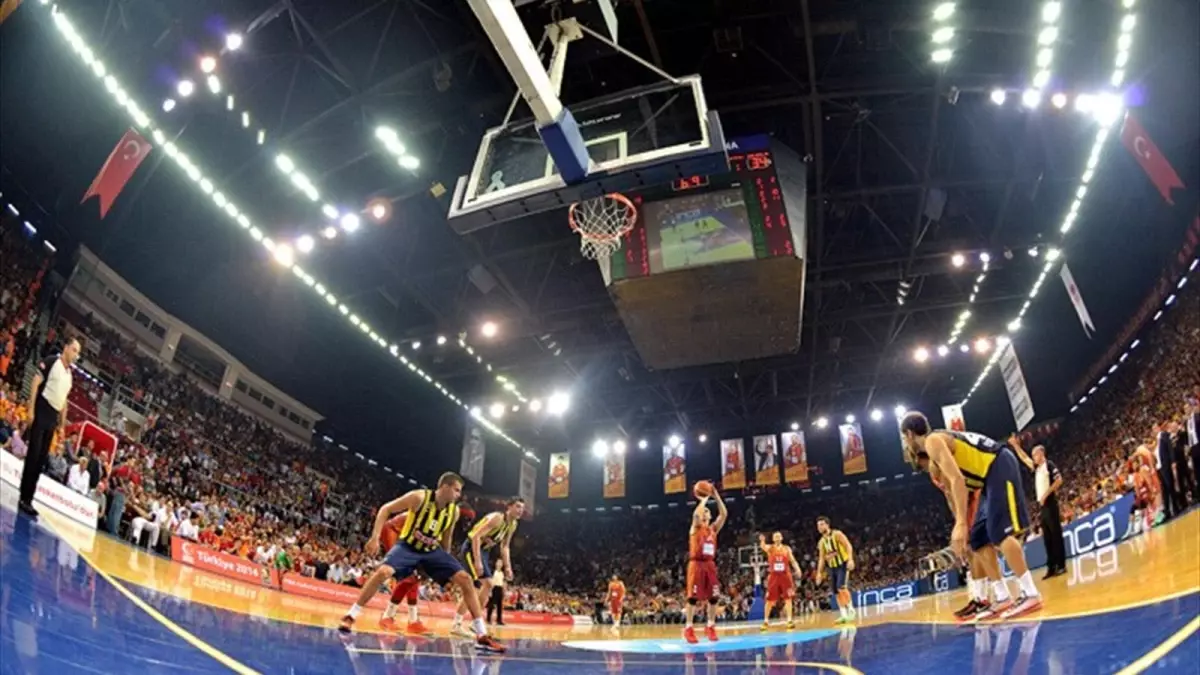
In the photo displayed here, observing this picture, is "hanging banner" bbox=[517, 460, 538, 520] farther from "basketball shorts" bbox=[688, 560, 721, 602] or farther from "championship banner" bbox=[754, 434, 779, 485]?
"basketball shorts" bbox=[688, 560, 721, 602]

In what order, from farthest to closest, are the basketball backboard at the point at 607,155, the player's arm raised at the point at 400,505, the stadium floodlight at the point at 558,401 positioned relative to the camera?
1. the stadium floodlight at the point at 558,401
2. the basketball backboard at the point at 607,155
3. the player's arm raised at the point at 400,505

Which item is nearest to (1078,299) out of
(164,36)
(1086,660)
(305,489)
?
(1086,660)

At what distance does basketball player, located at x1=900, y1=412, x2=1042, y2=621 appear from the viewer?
4969 mm

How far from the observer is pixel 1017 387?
877 inches

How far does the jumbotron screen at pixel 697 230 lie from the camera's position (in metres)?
11.3

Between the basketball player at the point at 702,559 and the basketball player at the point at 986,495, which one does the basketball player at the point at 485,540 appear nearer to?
the basketball player at the point at 702,559

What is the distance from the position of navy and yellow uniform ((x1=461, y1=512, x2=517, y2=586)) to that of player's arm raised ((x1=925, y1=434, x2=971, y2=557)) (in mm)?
6405

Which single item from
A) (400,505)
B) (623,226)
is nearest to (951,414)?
(623,226)

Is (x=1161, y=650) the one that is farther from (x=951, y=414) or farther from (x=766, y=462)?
(x=951, y=414)

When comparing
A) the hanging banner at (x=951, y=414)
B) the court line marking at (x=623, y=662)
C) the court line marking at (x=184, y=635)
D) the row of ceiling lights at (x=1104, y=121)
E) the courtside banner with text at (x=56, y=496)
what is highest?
the row of ceiling lights at (x=1104, y=121)

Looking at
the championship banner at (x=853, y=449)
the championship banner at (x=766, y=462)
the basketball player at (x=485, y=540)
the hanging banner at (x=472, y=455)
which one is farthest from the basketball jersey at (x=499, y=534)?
the championship banner at (x=853, y=449)

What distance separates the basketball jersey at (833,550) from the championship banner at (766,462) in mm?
17224

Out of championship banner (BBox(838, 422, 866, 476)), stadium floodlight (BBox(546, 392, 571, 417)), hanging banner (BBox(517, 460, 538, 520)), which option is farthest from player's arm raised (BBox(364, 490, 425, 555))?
hanging banner (BBox(517, 460, 538, 520))

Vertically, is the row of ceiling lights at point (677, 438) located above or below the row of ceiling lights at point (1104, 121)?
below
